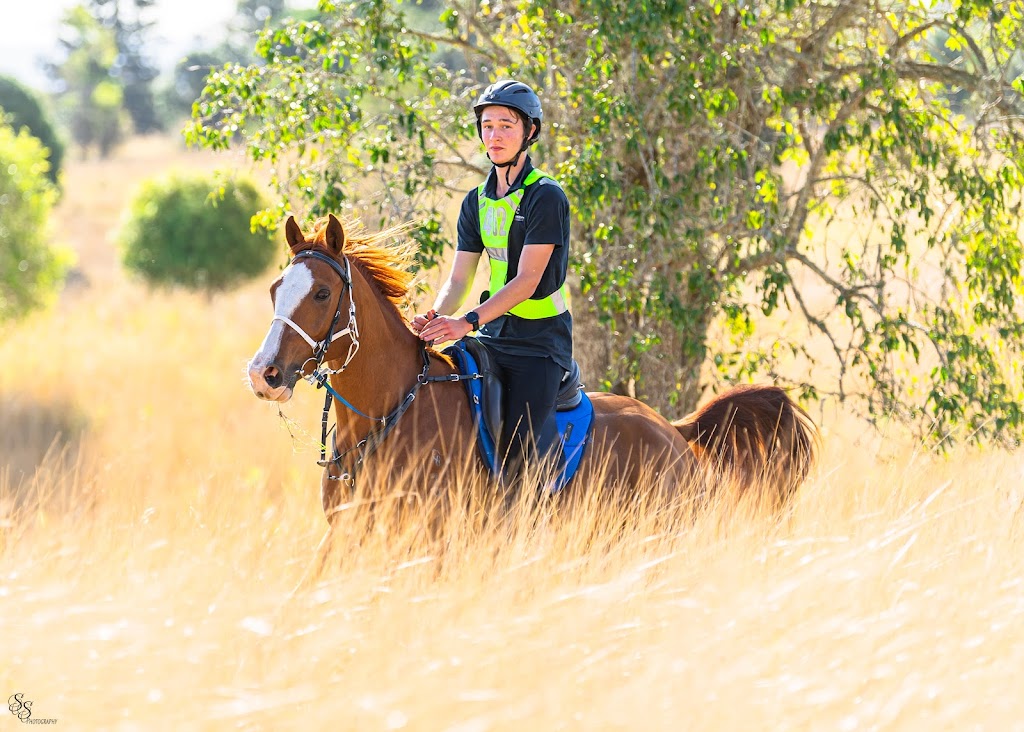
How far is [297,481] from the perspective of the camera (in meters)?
11.6

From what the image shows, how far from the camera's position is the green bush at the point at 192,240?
26.6m

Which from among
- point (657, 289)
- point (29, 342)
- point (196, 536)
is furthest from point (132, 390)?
point (196, 536)

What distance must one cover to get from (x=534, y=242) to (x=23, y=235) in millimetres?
17012

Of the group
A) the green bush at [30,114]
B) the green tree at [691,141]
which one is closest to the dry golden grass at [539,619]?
the green tree at [691,141]

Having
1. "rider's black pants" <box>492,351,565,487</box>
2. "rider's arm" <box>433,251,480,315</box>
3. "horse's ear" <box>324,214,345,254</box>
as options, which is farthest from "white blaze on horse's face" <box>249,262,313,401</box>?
"rider's black pants" <box>492,351,565,487</box>

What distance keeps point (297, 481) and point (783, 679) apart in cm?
850

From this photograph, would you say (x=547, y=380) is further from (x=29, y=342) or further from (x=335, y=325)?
(x=29, y=342)

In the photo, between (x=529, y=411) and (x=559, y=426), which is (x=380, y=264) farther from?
(x=559, y=426)

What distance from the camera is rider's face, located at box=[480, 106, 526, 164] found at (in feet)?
16.1

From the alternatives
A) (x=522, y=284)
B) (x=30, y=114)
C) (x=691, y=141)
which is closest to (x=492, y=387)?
(x=522, y=284)

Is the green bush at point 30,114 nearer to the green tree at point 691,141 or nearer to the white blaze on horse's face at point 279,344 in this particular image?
the green tree at point 691,141

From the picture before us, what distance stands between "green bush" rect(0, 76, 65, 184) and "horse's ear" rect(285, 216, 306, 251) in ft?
131

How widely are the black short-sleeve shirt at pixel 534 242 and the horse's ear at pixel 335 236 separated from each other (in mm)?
802

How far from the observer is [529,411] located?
A: 16.4 ft
